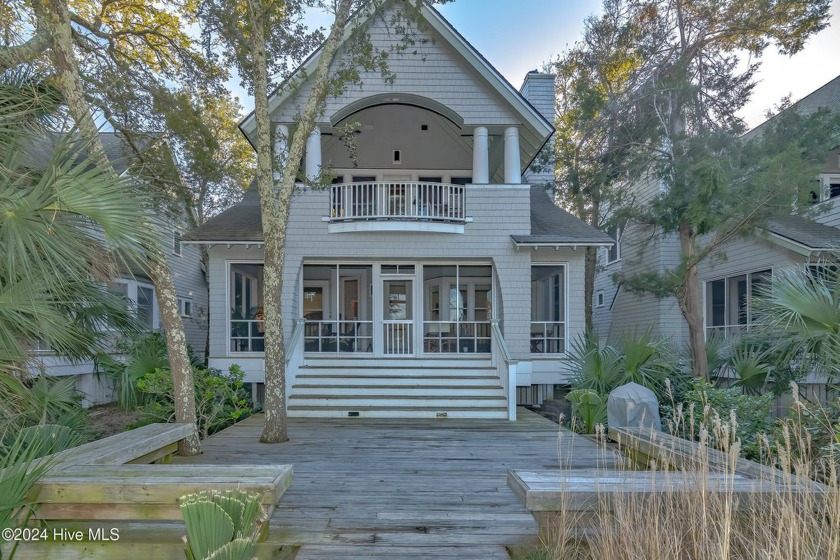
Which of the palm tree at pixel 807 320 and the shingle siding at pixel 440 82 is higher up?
the shingle siding at pixel 440 82

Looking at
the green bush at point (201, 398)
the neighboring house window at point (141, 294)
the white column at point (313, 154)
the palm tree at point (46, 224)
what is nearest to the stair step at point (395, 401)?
the green bush at point (201, 398)

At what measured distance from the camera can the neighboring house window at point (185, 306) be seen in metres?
17.4

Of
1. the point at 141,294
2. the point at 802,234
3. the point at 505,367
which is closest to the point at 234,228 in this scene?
the point at 141,294

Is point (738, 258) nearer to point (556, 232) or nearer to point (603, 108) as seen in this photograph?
point (556, 232)

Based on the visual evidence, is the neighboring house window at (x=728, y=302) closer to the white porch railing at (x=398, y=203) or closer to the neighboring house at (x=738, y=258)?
the neighboring house at (x=738, y=258)

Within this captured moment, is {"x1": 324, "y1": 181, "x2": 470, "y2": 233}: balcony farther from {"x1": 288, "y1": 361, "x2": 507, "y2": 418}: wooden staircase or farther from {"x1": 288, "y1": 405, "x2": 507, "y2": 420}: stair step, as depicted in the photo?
{"x1": 288, "y1": 405, "x2": 507, "y2": 420}: stair step

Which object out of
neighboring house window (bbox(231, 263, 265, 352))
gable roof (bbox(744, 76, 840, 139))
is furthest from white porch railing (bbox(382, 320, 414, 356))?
gable roof (bbox(744, 76, 840, 139))

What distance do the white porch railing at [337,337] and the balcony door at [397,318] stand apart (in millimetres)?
438

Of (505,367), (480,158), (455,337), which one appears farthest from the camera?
(455,337)

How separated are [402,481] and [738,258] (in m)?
11.6

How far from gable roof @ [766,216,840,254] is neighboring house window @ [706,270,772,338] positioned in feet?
3.67

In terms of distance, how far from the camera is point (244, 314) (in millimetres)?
11797

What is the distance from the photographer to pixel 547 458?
6410 millimetres

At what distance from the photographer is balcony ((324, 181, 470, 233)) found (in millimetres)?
10758
